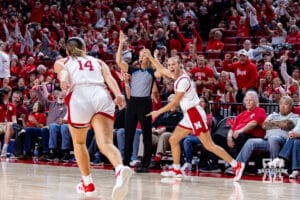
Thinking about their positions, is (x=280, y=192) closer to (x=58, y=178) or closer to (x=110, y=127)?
(x=110, y=127)

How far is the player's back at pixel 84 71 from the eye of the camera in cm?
794

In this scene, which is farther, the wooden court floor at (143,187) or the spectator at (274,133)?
the spectator at (274,133)

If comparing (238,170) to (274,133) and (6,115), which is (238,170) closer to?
(274,133)

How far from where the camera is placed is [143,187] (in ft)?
30.6

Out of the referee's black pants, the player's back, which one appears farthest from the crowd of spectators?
the player's back

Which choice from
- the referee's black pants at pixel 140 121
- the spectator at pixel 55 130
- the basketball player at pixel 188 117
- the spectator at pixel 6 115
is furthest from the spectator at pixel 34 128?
the basketball player at pixel 188 117

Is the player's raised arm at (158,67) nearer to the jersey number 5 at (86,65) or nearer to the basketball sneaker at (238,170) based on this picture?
the basketball sneaker at (238,170)

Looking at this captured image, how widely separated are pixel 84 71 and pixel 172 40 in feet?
38.7

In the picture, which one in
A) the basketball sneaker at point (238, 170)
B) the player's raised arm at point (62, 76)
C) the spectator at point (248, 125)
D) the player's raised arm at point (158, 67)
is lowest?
the basketball sneaker at point (238, 170)

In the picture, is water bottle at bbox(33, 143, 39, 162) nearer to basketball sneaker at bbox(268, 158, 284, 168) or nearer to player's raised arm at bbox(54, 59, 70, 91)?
basketball sneaker at bbox(268, 158, 284, 168)

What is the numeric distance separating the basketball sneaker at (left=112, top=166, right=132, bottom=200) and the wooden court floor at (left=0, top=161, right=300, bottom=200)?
2.49 feet

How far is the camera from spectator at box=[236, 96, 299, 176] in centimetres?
1145

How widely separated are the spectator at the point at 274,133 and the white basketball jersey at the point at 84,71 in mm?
4059

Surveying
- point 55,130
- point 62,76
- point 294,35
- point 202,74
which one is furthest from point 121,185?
point 294,35
